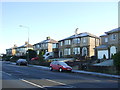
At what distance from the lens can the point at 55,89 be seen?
12.0 meters

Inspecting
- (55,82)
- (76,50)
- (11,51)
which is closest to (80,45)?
(76,50)

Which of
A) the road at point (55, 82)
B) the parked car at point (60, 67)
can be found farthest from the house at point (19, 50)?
the road at point (55, 82)

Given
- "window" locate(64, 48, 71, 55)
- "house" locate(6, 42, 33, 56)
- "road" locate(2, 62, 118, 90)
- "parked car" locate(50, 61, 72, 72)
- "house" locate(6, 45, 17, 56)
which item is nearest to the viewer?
"road" locate(2, 62, 118, 90)

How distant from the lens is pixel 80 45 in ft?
190

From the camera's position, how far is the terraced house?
55.6 m

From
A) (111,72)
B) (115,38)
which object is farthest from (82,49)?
(111,72)

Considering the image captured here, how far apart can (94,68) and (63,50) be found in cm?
3772

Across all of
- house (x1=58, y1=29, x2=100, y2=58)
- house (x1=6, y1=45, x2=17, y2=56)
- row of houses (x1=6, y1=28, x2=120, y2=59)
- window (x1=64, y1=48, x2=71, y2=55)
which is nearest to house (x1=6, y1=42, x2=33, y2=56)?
house (x1=6, y1=45, x2=17, y2=56)

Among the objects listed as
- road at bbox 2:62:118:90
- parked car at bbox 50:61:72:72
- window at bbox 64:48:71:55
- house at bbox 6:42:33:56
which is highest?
house at bbox 6:42:33:56

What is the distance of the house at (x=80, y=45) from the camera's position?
182 feet

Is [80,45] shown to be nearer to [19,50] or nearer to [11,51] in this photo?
[19,50]

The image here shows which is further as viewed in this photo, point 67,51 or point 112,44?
point 67,51

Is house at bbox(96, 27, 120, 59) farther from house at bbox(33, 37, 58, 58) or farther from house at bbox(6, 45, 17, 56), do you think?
house at bbox(6, 45, 17, 56)

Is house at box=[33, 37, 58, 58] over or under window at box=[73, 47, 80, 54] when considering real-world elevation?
over
